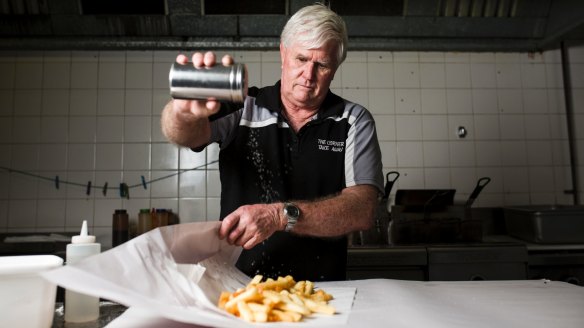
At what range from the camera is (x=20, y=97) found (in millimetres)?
2867

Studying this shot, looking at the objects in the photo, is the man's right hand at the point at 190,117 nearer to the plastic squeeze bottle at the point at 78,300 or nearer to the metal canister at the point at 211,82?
the metal canister at the point at 211,82

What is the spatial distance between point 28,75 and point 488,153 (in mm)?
3157

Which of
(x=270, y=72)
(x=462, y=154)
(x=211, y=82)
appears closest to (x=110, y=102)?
(x=270, y=72)

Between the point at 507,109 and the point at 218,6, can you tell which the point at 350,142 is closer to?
the point at 218,6

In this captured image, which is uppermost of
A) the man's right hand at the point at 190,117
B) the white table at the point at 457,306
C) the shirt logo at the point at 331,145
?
the man's right hand at the point at 190,117

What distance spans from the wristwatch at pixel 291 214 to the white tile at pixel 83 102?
2216 mm

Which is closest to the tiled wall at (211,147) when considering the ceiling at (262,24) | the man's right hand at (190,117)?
the ceiling at (262,24)

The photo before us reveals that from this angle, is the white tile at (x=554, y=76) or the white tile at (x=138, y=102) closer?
the white tile at (x=138, y=102)

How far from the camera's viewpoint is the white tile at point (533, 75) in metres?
3.05

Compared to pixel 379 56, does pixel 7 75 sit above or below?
below

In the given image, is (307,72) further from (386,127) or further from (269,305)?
(386,127)

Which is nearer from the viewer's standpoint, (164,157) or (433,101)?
(164,157)

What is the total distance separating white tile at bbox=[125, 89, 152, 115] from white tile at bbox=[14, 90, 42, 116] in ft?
1.90

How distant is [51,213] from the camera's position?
2801mm
